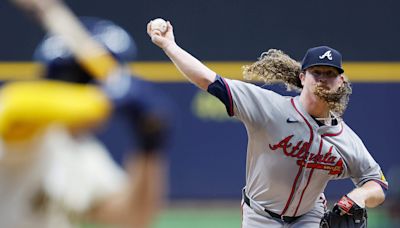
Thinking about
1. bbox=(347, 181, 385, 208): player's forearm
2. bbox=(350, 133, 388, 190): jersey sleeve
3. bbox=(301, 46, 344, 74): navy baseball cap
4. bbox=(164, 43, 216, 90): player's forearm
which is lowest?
bbox=(347, 181, 385, 208): player's forearm

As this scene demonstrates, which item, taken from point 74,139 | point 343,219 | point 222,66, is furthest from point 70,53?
point 222,66

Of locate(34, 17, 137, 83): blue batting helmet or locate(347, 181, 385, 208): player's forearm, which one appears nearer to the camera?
locate(34, 17, 137, 83): blue batting helmet

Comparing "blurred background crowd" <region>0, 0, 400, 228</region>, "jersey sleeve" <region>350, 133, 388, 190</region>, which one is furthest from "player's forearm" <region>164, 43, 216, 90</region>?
"blurred background crowd" <region>0, 0, 400, 228</region>

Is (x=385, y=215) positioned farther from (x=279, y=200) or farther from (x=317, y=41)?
(x=279, y=200)

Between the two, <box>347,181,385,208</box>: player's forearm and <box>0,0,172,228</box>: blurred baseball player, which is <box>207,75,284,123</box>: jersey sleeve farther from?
<box>0,0,172,228</box>: blurred baseball player

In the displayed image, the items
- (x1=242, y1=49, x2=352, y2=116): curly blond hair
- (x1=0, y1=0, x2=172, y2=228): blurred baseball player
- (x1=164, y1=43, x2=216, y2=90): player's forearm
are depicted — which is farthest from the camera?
(x1=242, y1=49, x2=352, y2=116): curly blond hair

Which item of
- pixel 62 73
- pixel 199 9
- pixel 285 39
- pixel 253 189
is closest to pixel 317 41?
pixel 285 39

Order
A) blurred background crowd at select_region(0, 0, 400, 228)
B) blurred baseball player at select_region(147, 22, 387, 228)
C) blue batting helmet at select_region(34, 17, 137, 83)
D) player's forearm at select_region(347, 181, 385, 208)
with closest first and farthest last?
blue batting helmet at select_region(34, 17, 137, 83) < blurred baseball player at select_region(147, 22, 387, 228) < player's forearm at select_region(347, 181, 385, 208) < blurred background crowd at select_region(0, 0, 400, 228)

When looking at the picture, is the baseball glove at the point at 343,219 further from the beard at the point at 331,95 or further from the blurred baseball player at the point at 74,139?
the blurred baseball player at the point at 74,139
